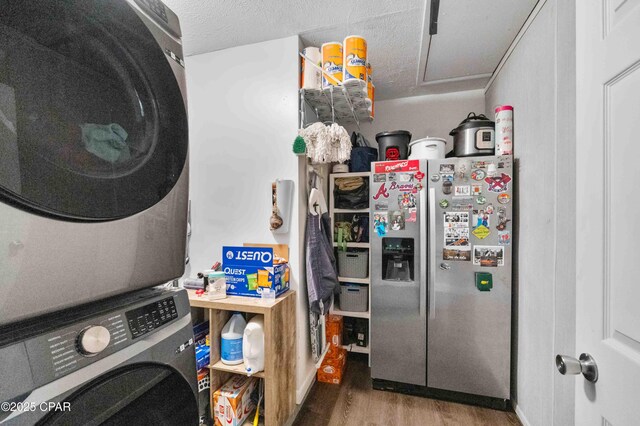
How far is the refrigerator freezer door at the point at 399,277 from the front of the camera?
179 centimetres

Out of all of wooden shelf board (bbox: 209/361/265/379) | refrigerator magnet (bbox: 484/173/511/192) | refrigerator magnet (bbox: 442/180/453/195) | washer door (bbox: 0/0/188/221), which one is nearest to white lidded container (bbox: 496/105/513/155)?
refrigerator magnet (bbox: 484/173/511/192)

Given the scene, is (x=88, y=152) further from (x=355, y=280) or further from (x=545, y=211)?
(x=355, y=280)

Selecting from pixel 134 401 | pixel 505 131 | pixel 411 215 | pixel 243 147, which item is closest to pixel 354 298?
pixel 411 215

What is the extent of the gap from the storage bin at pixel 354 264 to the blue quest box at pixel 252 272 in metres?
0.75

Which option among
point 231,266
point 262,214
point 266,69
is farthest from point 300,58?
point 231,266

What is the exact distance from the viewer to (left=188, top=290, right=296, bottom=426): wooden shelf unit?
1289 millimetres

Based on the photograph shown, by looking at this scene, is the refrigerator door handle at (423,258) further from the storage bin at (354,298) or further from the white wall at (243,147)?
the white wall at (243,147)

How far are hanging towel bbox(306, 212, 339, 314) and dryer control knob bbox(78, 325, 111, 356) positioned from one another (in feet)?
4.18

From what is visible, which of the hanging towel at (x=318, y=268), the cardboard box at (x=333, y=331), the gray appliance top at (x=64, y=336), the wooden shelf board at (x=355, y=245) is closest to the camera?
the gray appliance top at (x=64, y=336)

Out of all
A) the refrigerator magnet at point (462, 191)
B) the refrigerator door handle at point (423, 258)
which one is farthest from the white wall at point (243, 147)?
the refrigerator magnet at point (462, 191)

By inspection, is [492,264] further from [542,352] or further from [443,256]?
[542,352]

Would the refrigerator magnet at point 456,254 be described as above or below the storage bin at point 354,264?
above

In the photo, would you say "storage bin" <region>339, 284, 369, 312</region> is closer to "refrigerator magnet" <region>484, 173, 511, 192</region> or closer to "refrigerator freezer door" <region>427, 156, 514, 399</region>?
"refrigerator freezer door" <region>427, 156, 514, 399</region>

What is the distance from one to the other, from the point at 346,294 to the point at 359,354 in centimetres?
68
